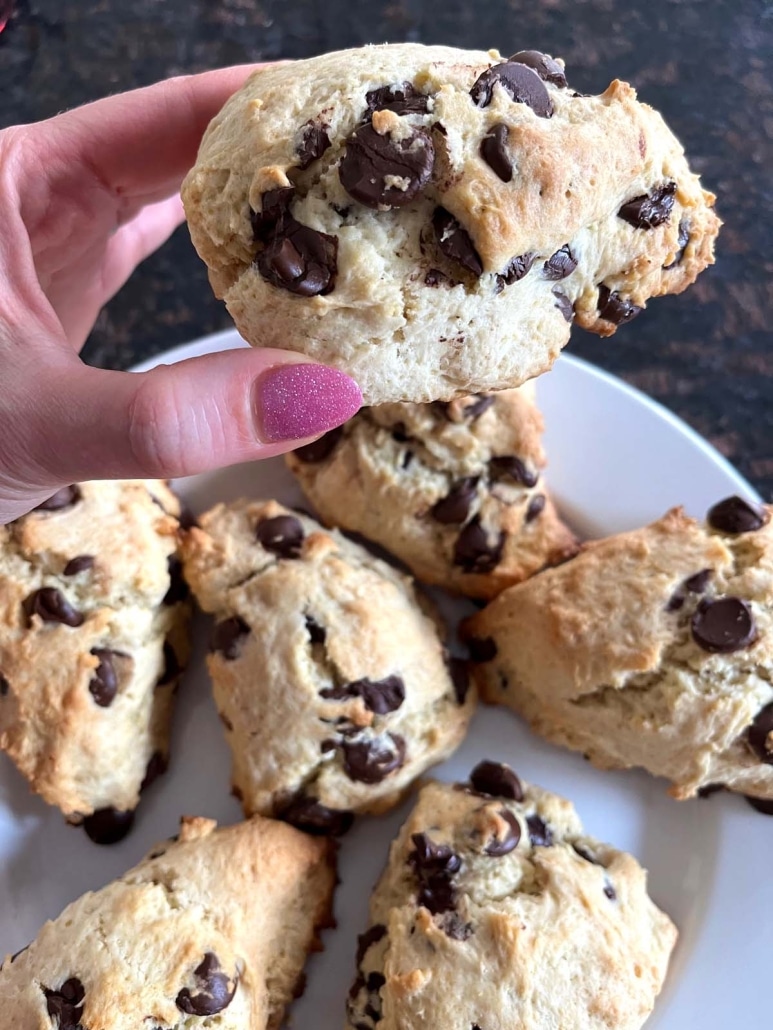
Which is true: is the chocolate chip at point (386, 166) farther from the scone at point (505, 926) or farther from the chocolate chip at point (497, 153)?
the scone at point (505, 926)

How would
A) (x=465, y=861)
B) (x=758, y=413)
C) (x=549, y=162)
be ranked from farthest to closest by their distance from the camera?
(x=758, y=413) < (x=465, y=861) < (x=549, y=162)

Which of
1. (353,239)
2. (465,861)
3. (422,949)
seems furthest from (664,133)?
(422,949)

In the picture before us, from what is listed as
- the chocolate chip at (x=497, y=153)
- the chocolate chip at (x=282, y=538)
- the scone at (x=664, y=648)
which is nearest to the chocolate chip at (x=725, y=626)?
the scone at (x=664, y=648)

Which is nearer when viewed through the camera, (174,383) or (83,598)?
(174,383)

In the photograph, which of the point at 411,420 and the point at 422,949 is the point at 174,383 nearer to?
the point at 411,420

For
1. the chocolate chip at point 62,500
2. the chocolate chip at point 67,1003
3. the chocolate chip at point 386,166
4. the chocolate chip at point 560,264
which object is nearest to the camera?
the chocolate chip at point 386,166

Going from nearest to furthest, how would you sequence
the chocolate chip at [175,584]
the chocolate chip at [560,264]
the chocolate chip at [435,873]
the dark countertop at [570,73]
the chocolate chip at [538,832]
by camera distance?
1. the chocolate chip at [560,264]
2. the chocolate chip at [435,873]
3. the chocolate chip at [538,832]
4. the chocolate chip at [175,584]
5. the dark countertop at [570,73]
